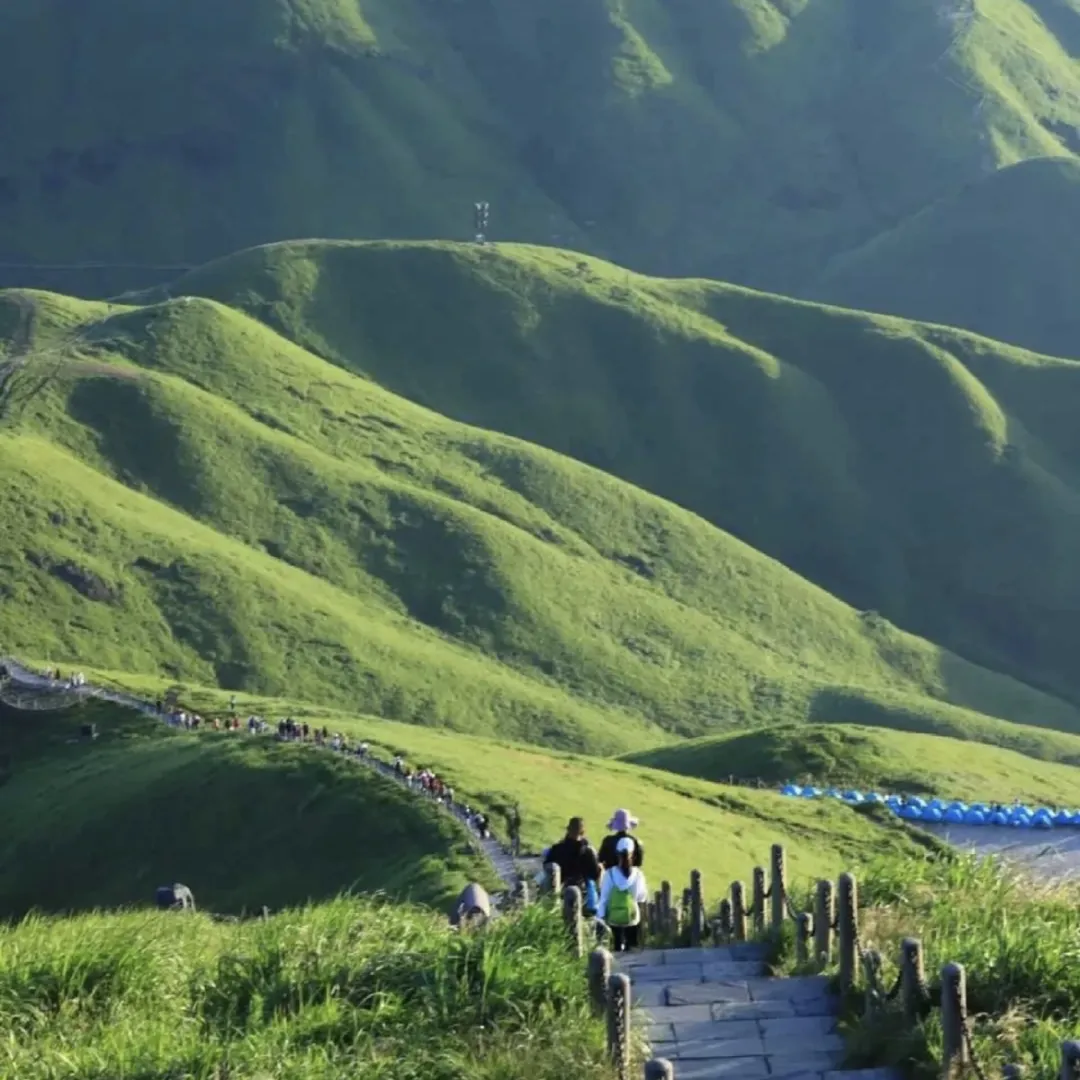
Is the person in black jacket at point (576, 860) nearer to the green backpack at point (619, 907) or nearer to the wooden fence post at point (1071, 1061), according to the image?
the green backpack at point (619, 907)

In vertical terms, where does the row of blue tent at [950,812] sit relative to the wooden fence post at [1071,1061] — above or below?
below

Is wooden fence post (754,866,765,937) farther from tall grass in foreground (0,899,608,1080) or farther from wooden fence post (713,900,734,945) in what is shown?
tall grass in foreground (0,899,608,1080)

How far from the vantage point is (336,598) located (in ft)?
570

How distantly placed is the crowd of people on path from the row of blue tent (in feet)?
238

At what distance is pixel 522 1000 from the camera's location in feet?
51.1

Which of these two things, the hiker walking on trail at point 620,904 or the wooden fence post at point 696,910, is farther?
the wooden fence post at point 696,910

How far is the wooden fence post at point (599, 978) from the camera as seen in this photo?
15.1m

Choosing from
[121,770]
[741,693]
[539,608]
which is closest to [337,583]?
[539,608]

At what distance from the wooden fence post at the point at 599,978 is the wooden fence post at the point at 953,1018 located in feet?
9.37

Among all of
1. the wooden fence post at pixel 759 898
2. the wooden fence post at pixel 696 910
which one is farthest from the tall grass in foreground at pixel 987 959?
the wooden fence post at pixel 696 910

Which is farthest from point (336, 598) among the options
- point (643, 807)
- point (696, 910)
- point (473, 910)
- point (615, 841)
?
point (473, 910)

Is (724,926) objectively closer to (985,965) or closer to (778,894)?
(778,894)

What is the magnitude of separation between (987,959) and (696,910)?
8.59m

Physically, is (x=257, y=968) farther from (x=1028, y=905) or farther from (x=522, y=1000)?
(x=1028, y=905)
